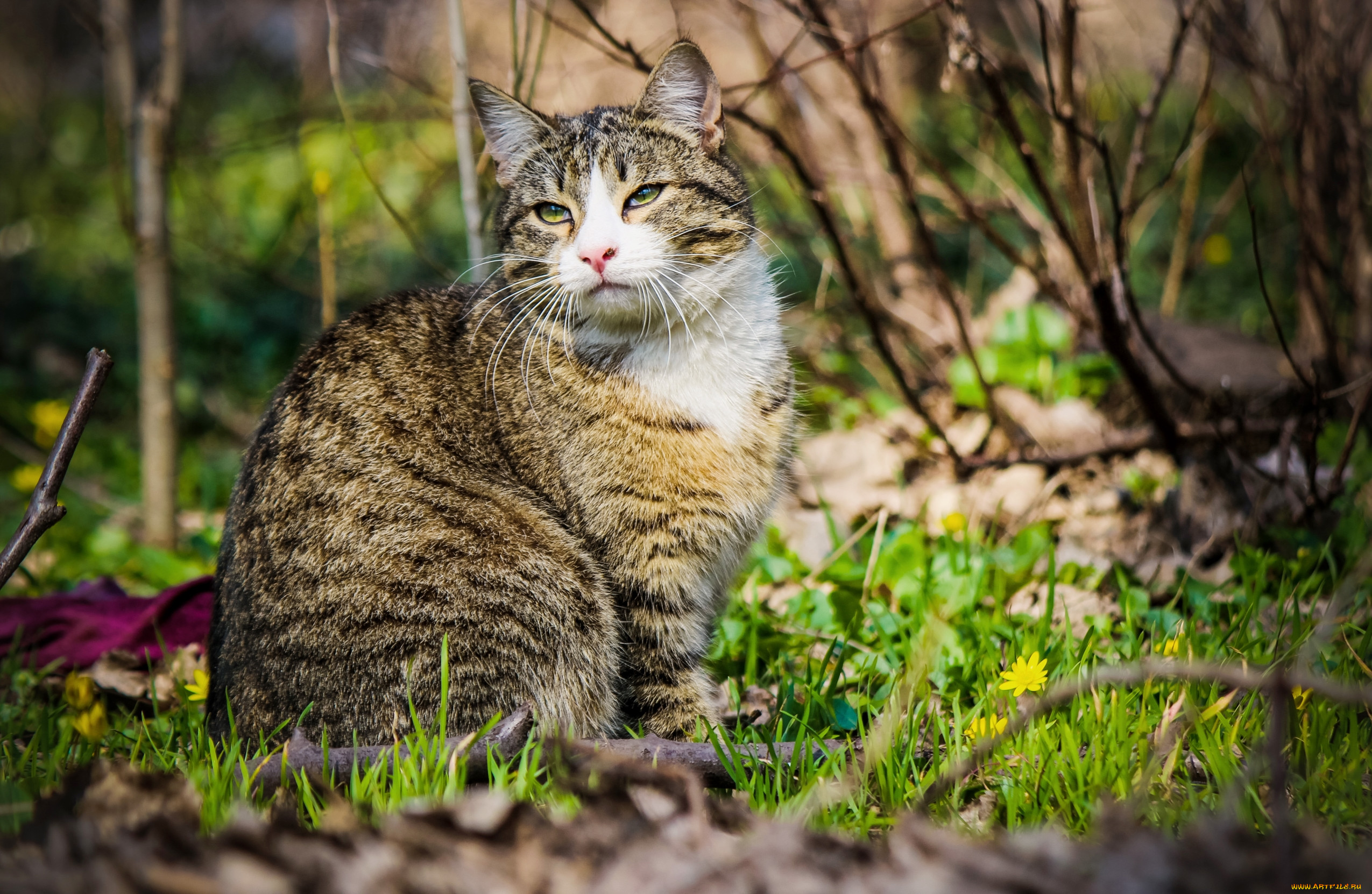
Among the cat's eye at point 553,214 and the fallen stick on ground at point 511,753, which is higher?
the cat's eye at point 553,214

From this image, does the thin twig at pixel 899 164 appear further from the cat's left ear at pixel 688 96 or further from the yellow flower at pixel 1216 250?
the yellow flower at pixel 1216 250

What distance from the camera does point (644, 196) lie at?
8.19ft

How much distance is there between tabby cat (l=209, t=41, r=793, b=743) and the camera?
2178 millimetres

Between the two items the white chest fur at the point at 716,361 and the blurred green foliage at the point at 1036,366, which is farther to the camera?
the blurred green foliage at the point at 1036,366

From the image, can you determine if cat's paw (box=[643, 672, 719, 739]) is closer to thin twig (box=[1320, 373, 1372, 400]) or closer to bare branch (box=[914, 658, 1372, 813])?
bare branch (box=[914, 658, 1372, 813])

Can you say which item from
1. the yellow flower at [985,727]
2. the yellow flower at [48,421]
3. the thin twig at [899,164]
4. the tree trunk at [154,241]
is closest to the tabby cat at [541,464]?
the thin twig at [899,164]

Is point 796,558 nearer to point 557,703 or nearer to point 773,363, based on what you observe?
point 773,363

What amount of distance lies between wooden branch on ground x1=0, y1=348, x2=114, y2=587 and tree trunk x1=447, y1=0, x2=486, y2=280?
1.36 m

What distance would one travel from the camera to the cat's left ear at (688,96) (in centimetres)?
250

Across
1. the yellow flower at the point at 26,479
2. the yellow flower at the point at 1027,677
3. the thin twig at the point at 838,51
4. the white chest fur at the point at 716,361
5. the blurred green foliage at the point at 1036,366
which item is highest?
the thin twig at the point at 838,51

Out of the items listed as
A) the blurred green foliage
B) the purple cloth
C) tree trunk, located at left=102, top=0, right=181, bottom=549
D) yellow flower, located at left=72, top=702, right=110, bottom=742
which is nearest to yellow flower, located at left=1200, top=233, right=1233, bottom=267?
the blurred green foliage

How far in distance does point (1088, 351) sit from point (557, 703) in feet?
9.58

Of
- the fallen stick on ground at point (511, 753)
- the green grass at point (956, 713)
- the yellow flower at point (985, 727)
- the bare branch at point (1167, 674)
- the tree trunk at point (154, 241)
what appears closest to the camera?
the bare branch at point (1167, 674)

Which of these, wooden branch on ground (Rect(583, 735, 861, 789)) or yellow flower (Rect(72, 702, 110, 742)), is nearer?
wooden branch on ground (Rect(583, 735, 861, 789))
